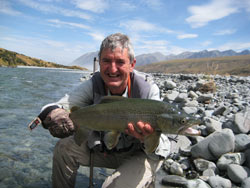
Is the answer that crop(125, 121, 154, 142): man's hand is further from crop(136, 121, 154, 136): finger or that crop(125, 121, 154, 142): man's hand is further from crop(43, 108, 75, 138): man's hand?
crop(43, 108, 75, 138): man's hand

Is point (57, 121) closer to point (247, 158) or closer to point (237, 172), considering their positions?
point (237, 172)

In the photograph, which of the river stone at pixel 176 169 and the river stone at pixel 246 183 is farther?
the river stone at pixel 176 169

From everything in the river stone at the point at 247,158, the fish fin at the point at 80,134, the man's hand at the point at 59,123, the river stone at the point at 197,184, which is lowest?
the river stone at the point at 197,184

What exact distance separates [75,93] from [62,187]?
5.32 feet

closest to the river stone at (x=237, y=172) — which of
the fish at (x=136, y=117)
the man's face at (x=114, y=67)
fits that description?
the fish at (x=136, y=117)

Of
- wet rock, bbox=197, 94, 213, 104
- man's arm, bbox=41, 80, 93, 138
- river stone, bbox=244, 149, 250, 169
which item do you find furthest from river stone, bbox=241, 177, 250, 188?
wet rock, bbox=197, 94, 213, 104

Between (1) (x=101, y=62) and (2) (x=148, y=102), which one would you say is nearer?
(2) (x=148, y=102)

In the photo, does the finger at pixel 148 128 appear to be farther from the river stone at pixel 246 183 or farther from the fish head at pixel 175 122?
the river stone at pixel 246 183

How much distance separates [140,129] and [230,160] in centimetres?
229

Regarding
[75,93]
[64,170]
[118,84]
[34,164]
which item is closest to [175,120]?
[118,84]

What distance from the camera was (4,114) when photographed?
9.09 meters

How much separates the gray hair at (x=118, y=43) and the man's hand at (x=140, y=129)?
1.20 m

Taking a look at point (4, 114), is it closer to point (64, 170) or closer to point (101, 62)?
point (64, 170)

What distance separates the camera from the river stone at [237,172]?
3537 mm
